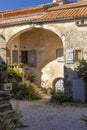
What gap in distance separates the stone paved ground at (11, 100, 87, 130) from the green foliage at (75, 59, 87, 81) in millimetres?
2213

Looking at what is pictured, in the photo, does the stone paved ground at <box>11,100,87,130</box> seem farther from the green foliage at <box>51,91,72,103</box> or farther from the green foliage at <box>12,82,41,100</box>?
the green foliage at <box>12,82,41,100</box>

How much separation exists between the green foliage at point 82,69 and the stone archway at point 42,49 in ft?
13.7

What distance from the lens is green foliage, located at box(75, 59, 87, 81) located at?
17.6 meters

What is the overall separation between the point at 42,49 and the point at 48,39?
902 millimetres

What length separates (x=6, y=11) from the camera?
2780 cm

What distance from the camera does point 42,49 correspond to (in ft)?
77.7

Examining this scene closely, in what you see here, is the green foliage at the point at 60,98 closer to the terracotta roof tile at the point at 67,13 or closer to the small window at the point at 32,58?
the terracotta roof tile at the point at 67,13

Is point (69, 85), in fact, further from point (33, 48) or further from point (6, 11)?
point (6, 11)

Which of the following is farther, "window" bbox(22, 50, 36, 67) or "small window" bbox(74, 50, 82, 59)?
"window" bbox(22, 50, 36, 67)

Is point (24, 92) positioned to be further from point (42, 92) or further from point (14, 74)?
point (14, 74)

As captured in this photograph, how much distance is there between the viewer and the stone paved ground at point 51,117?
11.1 metres

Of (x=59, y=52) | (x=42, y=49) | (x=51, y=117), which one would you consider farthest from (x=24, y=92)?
(x=51, y=117)

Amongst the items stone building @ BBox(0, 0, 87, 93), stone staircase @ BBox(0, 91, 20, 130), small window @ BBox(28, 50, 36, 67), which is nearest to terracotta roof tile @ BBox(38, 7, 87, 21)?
stone building @ BBox(0, 0, 87, 93)

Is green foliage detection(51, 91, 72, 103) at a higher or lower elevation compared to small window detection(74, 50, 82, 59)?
lower
